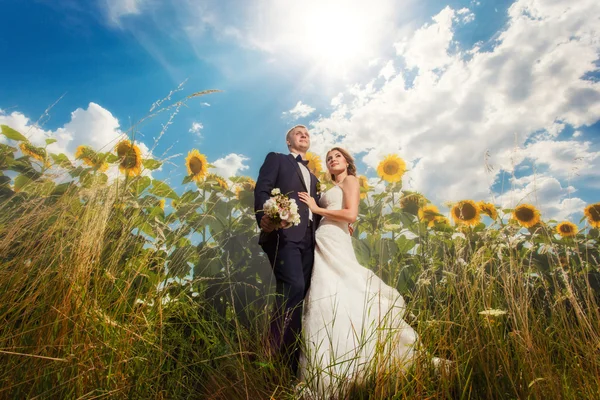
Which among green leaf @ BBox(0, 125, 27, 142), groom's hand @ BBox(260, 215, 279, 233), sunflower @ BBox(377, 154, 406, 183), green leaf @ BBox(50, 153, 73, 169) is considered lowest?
groom's hand @ BBox(260, 215, 279, 233)

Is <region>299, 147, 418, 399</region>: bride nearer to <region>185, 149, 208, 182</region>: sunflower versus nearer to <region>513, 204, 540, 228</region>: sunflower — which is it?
<region>185, 149, 208, 182</region>: sunflower

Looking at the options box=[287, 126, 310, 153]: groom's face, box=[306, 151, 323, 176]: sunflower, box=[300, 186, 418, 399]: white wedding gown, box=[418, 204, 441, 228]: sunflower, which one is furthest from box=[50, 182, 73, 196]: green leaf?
box=[418, 204, 441, 228]: sunflower

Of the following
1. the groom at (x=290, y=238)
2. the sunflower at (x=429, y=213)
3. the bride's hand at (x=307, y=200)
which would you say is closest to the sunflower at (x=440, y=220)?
the sunflower at (x=429, y=213)

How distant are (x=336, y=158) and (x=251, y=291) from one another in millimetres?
1436

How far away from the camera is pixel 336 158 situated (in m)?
3.63

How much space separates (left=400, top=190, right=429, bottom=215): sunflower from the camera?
4160mm

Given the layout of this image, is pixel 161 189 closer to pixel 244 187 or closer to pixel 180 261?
pixel 180 261

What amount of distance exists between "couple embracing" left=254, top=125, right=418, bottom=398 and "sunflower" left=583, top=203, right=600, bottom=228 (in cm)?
336

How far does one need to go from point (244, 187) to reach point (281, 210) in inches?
49.4

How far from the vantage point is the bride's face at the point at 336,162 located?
362 centimetres

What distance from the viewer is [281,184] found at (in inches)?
124

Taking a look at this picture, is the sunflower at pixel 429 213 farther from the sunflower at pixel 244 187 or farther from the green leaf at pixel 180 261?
the green leaf at pixel 180 261

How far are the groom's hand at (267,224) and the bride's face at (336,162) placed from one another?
1.07m

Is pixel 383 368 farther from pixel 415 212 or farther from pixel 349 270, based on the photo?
pixel 415 212
